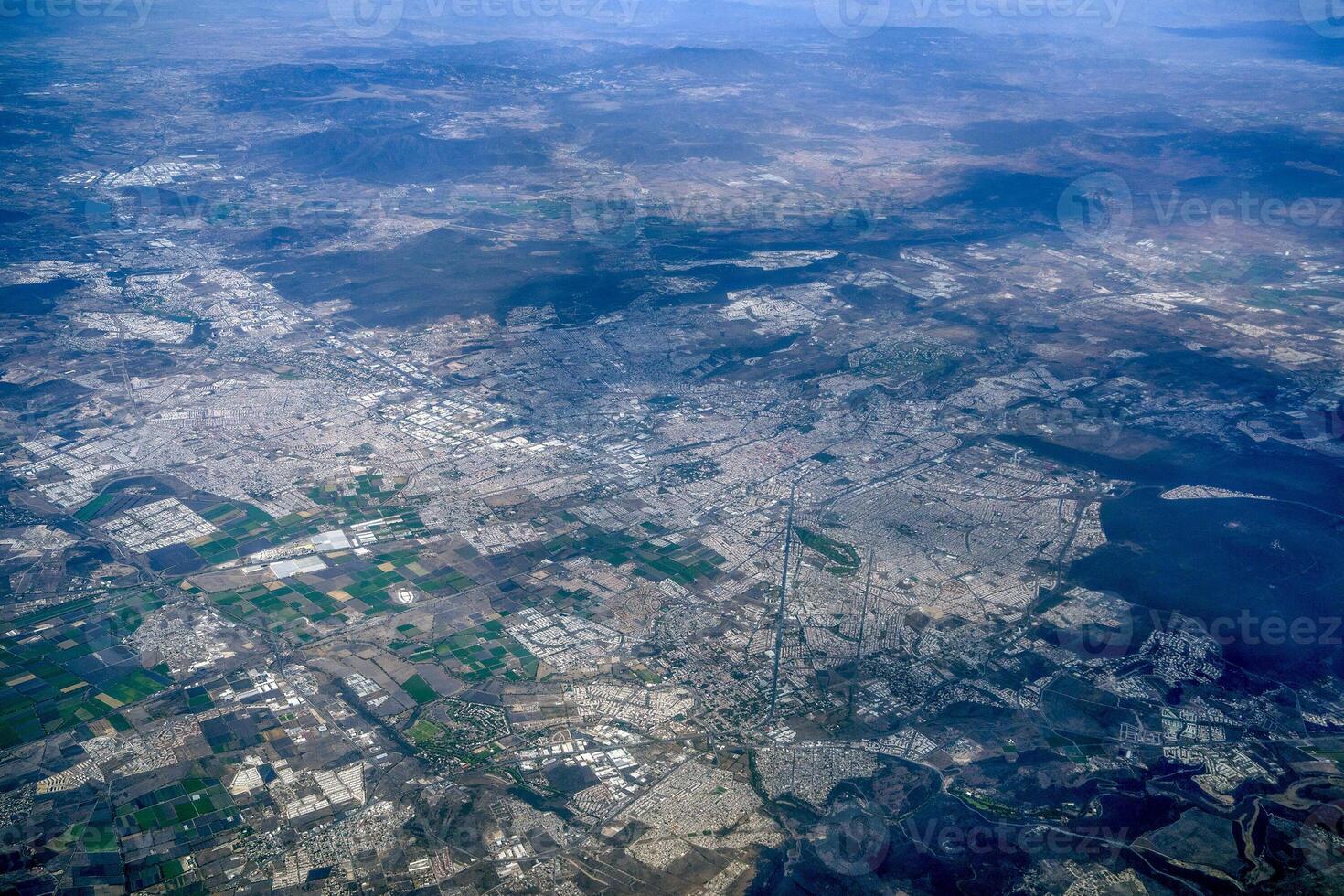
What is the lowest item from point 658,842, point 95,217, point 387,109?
point 658,842

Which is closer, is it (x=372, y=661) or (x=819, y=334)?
(x=372, y=661)

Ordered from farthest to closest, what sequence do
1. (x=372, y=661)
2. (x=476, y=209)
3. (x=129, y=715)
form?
1. (x=476, y=209)
2. (x=372, y=661)
3. (x=129, y=715)

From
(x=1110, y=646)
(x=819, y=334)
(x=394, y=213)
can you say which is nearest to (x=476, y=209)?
(x=394, y=213)

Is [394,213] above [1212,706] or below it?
above

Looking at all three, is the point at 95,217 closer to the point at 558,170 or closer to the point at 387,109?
the point at 558,170

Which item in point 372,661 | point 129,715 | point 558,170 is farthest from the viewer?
point 558,170

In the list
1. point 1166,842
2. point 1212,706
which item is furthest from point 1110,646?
point 1166,842
